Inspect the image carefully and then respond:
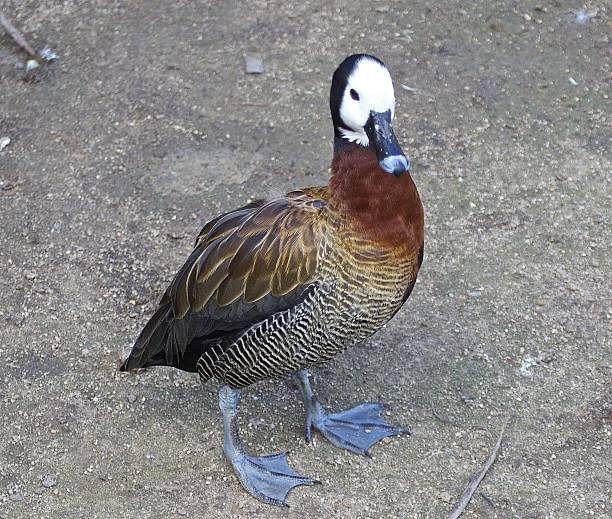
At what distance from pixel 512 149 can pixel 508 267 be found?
109cm

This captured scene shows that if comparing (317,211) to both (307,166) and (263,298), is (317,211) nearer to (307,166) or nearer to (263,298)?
(263,298)

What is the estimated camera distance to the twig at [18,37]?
715 cm

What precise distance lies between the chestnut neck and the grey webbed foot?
3.97 feet

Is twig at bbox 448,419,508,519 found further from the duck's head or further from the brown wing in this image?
the duck's head

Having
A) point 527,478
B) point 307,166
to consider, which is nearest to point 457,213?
point 307,166

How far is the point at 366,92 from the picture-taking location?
372 centimetres

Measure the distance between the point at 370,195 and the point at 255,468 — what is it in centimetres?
138

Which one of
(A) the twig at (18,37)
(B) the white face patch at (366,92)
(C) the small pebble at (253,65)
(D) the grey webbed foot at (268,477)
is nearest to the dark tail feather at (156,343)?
(D) the grey webbed foot at (268,477)

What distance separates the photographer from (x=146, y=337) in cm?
456

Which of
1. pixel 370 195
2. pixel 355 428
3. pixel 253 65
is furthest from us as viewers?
pixel 253 65

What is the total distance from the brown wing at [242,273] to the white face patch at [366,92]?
1.49 feet

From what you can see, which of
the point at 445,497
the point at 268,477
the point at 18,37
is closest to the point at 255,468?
the point at 268,477

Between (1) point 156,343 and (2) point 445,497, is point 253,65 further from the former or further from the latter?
(2) point 445,497

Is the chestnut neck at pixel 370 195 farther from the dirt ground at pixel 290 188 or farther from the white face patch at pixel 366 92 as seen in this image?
the dirt ground at pixel 290 188
